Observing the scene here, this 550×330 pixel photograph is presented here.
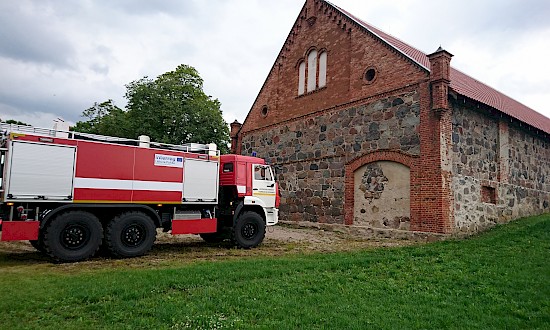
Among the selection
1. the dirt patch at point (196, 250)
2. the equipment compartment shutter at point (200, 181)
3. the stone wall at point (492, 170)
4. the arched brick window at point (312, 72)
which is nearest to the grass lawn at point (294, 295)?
the dirt patch at point (196, 250)

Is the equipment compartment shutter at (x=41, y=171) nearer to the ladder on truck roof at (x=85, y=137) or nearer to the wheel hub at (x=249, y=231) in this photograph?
the ladder on truck roof at (x=85, y=137)

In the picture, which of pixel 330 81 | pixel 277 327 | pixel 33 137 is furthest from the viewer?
pixel 330 81

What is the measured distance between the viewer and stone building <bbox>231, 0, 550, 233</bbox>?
1258cm

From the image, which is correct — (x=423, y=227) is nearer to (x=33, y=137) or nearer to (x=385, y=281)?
(x=385, y=281)

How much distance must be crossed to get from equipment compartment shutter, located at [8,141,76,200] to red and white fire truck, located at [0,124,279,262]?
0.02 meters

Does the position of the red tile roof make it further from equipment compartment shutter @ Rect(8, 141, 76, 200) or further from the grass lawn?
equipment compartment shutter @ Rect(8, 141, 76, 200)

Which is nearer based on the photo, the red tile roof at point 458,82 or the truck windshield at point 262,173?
the truck windshield at point 262,173

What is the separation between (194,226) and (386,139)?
7.45 meters

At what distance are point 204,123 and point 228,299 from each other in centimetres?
2264

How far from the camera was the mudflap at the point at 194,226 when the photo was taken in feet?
33.0

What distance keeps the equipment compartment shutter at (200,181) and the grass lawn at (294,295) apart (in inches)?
90.5

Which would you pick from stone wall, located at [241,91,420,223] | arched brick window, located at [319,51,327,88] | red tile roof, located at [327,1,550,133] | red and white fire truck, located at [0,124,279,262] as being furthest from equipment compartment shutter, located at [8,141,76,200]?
arched brick window, located at [319,51,327,88]

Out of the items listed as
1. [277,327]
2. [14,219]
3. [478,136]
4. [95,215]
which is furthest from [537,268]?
[14,219]

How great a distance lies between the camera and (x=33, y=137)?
26.6 feet
